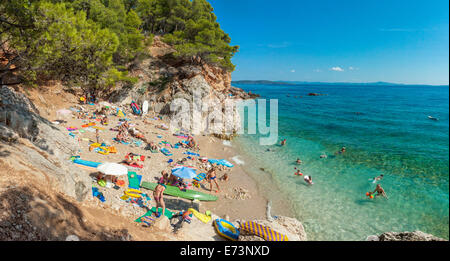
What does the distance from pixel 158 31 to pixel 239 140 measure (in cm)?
3764

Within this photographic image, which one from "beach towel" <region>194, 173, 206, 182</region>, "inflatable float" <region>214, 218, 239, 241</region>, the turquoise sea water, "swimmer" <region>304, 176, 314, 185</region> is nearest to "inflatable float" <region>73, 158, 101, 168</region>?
"beach towel" <region>194, 173, 206, 182</region>

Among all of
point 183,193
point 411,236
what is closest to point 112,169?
point 183,193

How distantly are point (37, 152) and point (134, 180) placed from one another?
13.7ft

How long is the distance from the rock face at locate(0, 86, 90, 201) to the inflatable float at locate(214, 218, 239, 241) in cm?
490

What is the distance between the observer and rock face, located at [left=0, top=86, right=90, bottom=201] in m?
5.23

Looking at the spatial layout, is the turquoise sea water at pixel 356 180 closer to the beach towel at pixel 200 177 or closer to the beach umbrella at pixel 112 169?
the beach towel at pixel 200 177

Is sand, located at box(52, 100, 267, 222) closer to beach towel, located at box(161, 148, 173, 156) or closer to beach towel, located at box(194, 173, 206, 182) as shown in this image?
beach towel, located at box(161, 148, 173, 156)

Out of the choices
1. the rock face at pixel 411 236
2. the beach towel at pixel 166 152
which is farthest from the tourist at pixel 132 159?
the rock face at pixel 411 236

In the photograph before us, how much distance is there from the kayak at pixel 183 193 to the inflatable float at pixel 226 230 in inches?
91.0

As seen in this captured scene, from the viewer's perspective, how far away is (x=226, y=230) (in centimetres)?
748

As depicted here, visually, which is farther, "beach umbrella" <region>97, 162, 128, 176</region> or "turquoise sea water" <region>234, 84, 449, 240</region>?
"turquoise sea water" <region>234, 84, 449, 240</region>

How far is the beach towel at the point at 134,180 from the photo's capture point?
369 inches

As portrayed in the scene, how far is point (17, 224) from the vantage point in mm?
3510

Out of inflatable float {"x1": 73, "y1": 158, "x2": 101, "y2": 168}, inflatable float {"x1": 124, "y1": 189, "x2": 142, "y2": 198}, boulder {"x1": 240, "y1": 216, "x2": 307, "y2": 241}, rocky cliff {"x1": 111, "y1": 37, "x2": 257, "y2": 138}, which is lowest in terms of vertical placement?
boulder {"x1": 240, "y1": 216, "x2": 307, "y2": 241}
